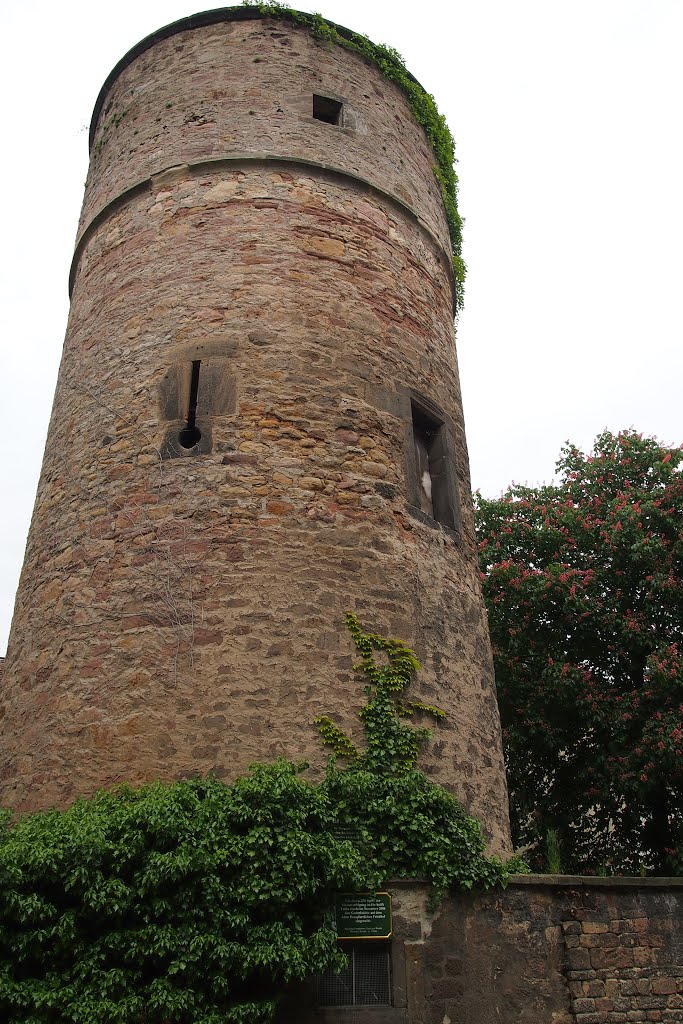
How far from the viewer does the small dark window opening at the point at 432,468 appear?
24.5ft

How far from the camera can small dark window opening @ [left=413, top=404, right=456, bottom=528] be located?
7453 millimetres

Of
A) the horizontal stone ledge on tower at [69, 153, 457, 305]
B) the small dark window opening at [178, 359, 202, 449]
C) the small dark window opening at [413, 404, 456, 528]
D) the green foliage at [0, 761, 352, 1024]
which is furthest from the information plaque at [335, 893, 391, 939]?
the horizontal stone ledge on tower at [69, 153, 457, 305]

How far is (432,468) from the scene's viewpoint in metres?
7.72

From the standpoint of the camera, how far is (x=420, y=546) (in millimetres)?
6855

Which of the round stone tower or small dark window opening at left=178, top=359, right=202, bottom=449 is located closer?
the round stone tower

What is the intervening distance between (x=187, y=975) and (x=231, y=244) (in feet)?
19.1

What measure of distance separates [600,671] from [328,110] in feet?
25.4

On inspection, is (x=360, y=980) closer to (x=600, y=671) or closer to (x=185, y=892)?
(x=185, y=892)

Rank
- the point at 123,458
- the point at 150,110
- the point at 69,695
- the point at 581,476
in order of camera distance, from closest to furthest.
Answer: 1. the point at 69,695
2. the point at 123,458
3. the point at 150,110
4. the point at 581,476

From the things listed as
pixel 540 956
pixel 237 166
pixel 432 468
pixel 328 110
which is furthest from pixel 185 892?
pixel 328 110

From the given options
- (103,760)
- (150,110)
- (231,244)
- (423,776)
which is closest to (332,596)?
(423,776)

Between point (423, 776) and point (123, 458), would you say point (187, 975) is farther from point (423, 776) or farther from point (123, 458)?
point (123, 458)

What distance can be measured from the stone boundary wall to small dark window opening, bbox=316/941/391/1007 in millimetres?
50

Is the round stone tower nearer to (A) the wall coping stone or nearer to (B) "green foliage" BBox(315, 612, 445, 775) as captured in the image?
(B) "green foliage" BBox(315, 612, 445, 775)
